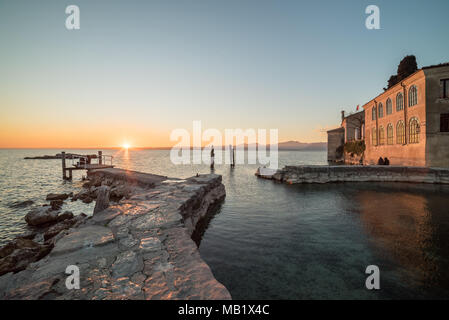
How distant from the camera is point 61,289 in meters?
2.19

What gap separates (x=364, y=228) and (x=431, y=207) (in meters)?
4.90

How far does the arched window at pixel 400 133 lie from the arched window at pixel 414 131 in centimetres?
96

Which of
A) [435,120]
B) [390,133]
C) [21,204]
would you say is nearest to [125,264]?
[21,204]

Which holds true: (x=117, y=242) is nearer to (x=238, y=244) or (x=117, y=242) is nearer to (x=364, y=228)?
(x=238, y=244)

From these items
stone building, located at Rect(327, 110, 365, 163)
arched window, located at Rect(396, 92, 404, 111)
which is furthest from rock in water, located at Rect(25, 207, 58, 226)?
stone building, located at Rect(327, 110, 365, 163)

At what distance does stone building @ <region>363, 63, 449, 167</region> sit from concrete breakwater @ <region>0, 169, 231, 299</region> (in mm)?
21381

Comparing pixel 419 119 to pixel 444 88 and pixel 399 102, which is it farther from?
pixel 399 102

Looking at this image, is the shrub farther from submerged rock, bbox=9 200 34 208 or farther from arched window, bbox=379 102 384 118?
submerged rock, bbox=9 200 34 208

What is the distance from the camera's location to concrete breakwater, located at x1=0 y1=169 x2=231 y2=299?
218cm

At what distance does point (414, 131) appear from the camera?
57.8 ft

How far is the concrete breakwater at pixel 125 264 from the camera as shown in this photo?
2.18 meters

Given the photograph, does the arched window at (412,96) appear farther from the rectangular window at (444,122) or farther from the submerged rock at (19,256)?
the submerged rock at (19,256)

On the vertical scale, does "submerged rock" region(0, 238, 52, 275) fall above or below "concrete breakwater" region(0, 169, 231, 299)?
below

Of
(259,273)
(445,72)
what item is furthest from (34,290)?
(445,72)
